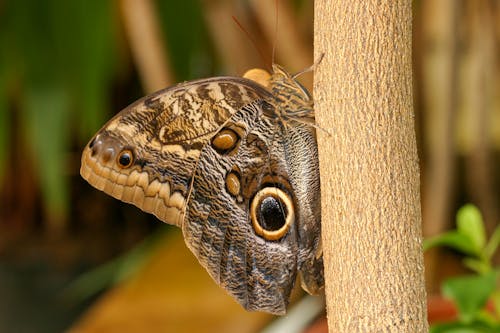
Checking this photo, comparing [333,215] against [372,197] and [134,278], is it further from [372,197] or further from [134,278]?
[134,278]

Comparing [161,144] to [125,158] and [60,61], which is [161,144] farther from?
[60,61]

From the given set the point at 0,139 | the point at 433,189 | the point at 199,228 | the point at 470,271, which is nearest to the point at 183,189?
the point at 199,228

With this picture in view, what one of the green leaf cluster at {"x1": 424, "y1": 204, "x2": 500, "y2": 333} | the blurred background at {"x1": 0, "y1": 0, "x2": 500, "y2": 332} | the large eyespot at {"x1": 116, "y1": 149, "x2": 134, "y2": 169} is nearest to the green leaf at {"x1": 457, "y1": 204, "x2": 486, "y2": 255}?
the green leaf cluster at {"x1": 424, "y1": 204, "x2": 500, "y2": 333}

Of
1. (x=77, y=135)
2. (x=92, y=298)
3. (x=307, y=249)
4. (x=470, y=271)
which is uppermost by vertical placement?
(x=307, y=249)

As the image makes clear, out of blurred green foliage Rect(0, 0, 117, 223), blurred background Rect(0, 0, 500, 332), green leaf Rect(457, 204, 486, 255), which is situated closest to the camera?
green leaf Rect(457, 204, 486, 255)

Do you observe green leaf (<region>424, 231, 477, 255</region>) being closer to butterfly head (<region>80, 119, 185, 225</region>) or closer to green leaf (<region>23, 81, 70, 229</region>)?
butterfly head (<region>80, 119, 185, 225</region>)

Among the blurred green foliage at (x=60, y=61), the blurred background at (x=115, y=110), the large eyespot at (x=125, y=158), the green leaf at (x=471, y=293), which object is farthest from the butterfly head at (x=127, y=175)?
the blurred green foliage at (x=60, y=61)
